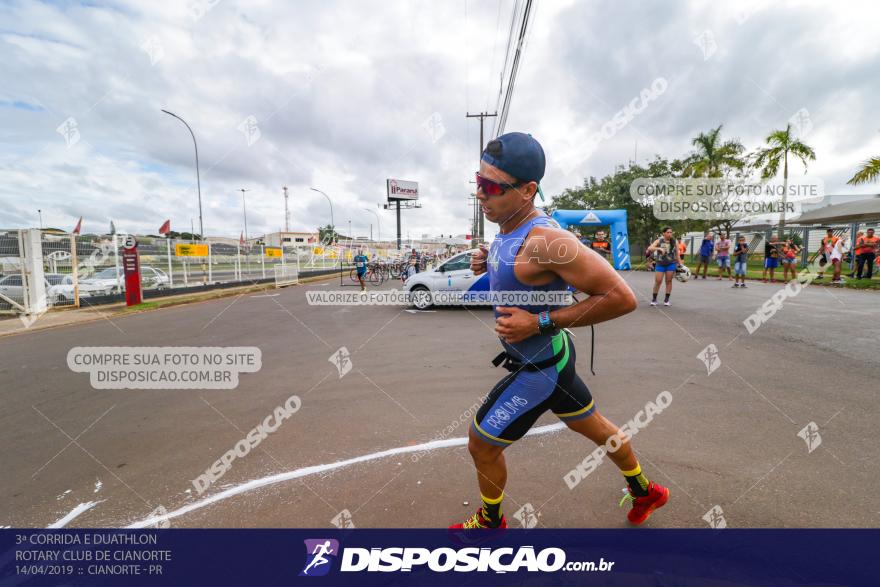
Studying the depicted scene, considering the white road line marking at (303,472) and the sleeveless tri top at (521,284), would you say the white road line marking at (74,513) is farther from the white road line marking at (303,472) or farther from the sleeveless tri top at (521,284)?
the sleeveless tri top at (521,284)

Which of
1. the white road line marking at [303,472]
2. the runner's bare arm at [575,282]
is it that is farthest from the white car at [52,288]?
the runner's bare arm at [575,282]

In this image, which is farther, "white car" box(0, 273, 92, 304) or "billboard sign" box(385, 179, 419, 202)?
"billboard sign" box(385, 179, 419, 202)

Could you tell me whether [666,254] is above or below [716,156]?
below

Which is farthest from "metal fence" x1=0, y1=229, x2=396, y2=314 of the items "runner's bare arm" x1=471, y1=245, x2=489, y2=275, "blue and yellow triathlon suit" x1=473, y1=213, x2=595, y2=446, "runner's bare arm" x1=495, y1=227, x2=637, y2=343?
"runner's bare arm" x1=495, y1=227, x2=637, y2=343

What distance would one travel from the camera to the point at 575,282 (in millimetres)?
1623

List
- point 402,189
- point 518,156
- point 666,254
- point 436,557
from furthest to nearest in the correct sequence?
point 402,189 → point 666,254 → point 436,557 → point 518,156

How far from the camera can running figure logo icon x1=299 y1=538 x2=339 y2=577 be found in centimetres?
192

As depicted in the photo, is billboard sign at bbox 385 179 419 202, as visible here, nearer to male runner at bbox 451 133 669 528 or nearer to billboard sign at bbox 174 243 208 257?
billboard sign at bbox 174 243 208 257

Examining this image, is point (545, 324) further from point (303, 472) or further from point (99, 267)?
point (99, 267)

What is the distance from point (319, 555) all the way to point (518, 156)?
7.01ft

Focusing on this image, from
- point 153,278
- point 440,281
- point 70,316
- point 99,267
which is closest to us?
point 70,316

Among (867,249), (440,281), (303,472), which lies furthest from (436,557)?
(867,249)

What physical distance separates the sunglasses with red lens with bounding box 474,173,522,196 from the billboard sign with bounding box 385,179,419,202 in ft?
185

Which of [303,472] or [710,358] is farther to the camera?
[710,358]
